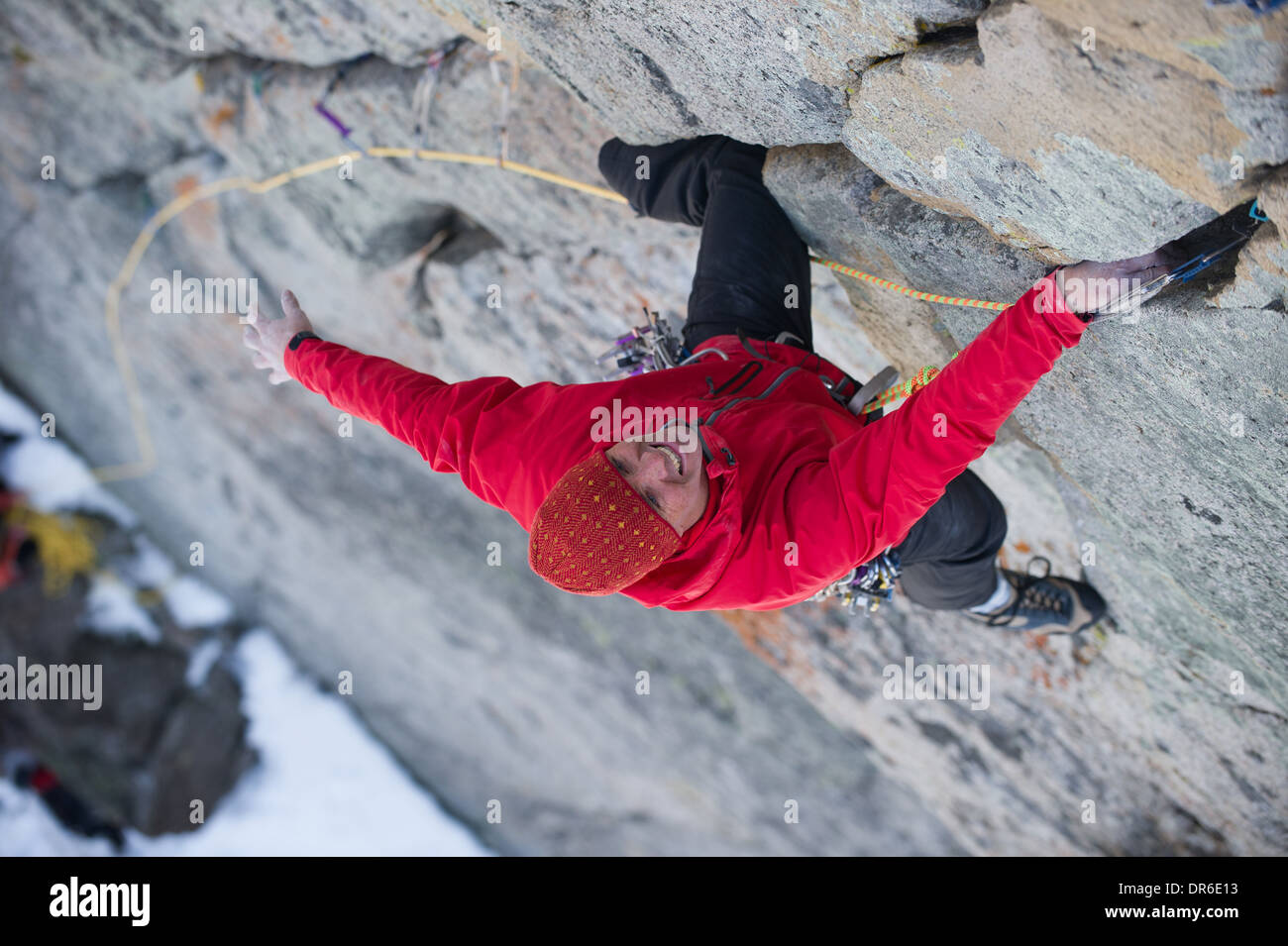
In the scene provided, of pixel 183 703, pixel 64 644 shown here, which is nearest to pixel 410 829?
pixel 183 703

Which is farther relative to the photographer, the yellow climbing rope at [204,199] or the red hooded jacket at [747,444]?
the yellow climbing rope at [204,199]

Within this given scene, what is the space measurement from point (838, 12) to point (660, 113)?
2.39 feet

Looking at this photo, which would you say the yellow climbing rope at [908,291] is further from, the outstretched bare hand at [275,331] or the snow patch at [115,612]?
the snow patch at [115,612]

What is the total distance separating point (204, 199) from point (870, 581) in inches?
139

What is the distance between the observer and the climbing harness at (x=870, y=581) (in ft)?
7.26

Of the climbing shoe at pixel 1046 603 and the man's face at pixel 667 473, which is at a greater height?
the man's face at pixel 667 473

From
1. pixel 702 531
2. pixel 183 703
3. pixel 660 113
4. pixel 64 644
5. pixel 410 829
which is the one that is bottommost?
pixel 410 829

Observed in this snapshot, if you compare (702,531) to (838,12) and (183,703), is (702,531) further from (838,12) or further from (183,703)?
(183,703)

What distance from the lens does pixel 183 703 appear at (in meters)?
5.65

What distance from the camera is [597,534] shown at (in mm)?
1454

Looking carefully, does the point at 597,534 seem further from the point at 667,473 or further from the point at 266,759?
the point at 266,759

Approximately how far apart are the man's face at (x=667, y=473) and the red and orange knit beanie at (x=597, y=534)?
0.02 metres

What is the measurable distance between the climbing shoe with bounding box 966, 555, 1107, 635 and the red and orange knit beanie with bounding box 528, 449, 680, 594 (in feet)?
4.73

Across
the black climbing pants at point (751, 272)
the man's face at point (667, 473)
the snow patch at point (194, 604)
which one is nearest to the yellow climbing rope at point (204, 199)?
the black climbing pants at point (751, 272)
